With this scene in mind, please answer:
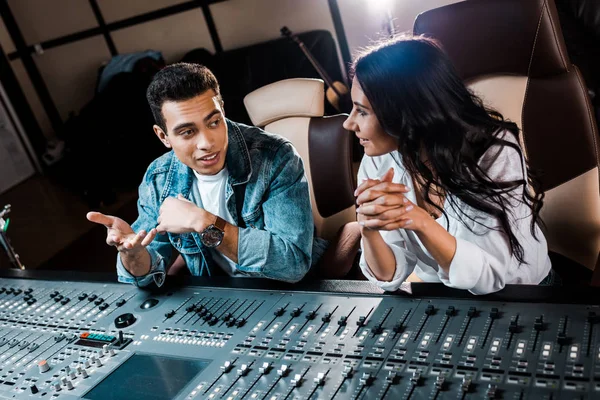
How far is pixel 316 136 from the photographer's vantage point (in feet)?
6.67

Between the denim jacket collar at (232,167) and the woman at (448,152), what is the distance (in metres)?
0.48

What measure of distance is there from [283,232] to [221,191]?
257 millimetres

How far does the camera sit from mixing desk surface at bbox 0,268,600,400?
3.19 feet

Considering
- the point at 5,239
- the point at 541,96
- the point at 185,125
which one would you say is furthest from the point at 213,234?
the point at 5,239

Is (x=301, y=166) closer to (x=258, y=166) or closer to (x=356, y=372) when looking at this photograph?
(x=258, y=166)

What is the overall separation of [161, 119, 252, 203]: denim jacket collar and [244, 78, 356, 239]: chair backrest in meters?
0.27

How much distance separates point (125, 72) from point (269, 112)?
156cm

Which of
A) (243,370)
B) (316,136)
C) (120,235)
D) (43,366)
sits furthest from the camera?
(316,136)

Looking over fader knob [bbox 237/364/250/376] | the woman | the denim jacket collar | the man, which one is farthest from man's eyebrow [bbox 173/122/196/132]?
fader knob [bbox 237/364/250/376]

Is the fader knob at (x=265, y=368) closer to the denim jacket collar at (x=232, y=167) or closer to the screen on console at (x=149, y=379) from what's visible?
the screen on console at (x=149, y=379)

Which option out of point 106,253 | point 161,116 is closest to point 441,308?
point 161,116

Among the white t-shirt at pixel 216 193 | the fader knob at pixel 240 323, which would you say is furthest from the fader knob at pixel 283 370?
the white t-shirt at pixel 216 193

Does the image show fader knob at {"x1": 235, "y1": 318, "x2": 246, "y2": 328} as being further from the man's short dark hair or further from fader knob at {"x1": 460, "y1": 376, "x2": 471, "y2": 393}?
the man's short dark hair

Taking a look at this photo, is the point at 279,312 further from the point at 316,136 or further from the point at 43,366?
the point at 316,136
